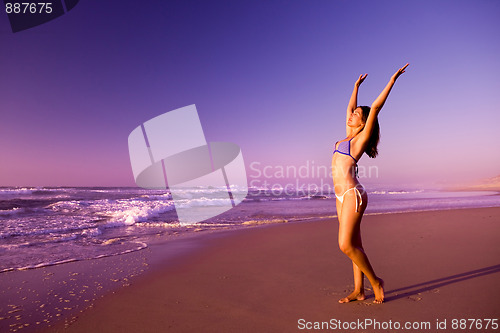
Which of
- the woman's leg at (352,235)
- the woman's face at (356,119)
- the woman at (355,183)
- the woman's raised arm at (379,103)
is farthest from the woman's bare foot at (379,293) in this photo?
Result: the woman's face at (356,119)

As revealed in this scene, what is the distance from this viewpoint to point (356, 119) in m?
3.00

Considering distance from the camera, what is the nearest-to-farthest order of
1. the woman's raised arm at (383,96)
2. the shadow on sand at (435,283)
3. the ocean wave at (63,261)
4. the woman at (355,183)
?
1. the woman's raised arm at (383,96)
2. the woman at (355,183)
3. the shadow on sand at (435,283)
4. the ocean wave at (63,261)

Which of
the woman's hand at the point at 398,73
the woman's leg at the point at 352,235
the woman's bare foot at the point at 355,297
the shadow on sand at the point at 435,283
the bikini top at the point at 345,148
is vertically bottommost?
the shadow on sand at the point at 435,283

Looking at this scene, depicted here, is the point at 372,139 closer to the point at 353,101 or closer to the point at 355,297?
the point at 353,101

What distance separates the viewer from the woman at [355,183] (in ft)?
9.04

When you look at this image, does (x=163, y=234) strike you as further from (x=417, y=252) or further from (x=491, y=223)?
(x=491, y=223)

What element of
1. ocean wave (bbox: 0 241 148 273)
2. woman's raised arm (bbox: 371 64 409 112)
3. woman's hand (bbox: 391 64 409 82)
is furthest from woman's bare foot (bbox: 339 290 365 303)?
ocean wave (bbox: 0 241 148 273)

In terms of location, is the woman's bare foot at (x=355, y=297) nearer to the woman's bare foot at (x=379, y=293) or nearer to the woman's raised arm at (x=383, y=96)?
the woman's bare foot at (x=379, y=293)

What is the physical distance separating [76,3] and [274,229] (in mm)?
10504

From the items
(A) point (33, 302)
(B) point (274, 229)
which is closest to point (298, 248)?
(B) point (274, 229)

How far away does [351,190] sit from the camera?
284 cm

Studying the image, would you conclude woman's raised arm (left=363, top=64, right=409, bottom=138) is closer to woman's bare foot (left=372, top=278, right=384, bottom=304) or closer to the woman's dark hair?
the woman's dark hair

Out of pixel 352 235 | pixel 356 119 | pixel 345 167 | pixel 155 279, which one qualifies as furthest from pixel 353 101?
pixel 155 279

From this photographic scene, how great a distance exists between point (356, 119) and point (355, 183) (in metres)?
0.67
